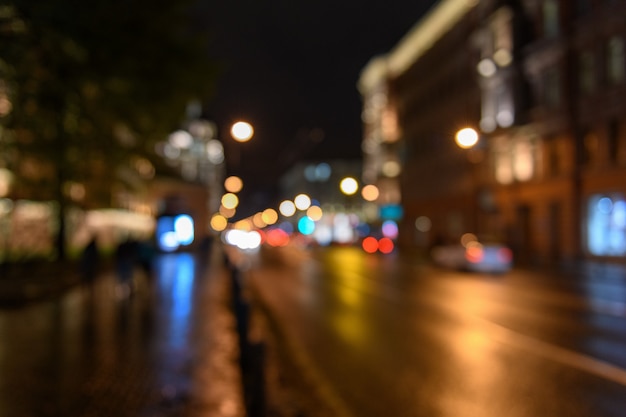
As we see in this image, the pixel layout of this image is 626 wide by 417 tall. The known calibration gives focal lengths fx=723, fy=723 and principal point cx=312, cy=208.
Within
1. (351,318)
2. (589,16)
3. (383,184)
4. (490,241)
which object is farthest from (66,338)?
(383,184)

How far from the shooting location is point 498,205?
43562 millimetres

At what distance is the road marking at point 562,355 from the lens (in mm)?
9352

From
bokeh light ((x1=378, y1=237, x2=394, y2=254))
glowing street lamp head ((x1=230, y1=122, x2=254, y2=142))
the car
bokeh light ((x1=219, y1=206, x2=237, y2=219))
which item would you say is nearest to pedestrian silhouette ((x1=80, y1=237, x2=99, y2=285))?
glowing street lamp head ((x1=230, y1=122, x2=254, y2=142))

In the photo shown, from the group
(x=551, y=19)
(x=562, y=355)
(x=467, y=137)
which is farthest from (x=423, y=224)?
(x=562, y=355)

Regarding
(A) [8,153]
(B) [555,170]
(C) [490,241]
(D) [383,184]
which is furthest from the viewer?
(D) [383,184]

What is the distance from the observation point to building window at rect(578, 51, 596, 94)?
33094 millimetres

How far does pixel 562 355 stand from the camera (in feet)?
35.1

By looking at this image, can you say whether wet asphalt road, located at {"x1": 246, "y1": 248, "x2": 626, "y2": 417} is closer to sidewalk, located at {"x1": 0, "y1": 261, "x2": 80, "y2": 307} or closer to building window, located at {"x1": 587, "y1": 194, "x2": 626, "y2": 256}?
sidewalk, located at {"x1": 0, "y1": 261, "x2": 80, "y2": 307}

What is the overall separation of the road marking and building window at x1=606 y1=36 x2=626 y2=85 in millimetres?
20644

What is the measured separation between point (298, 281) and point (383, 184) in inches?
1989

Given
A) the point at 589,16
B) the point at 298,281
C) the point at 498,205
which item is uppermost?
the point at 589,16

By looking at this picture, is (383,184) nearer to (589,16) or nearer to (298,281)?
(589,16)

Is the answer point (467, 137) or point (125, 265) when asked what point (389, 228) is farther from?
point (125, 265)

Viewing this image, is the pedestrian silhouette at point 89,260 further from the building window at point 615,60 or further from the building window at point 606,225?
the building window at point 615,60
